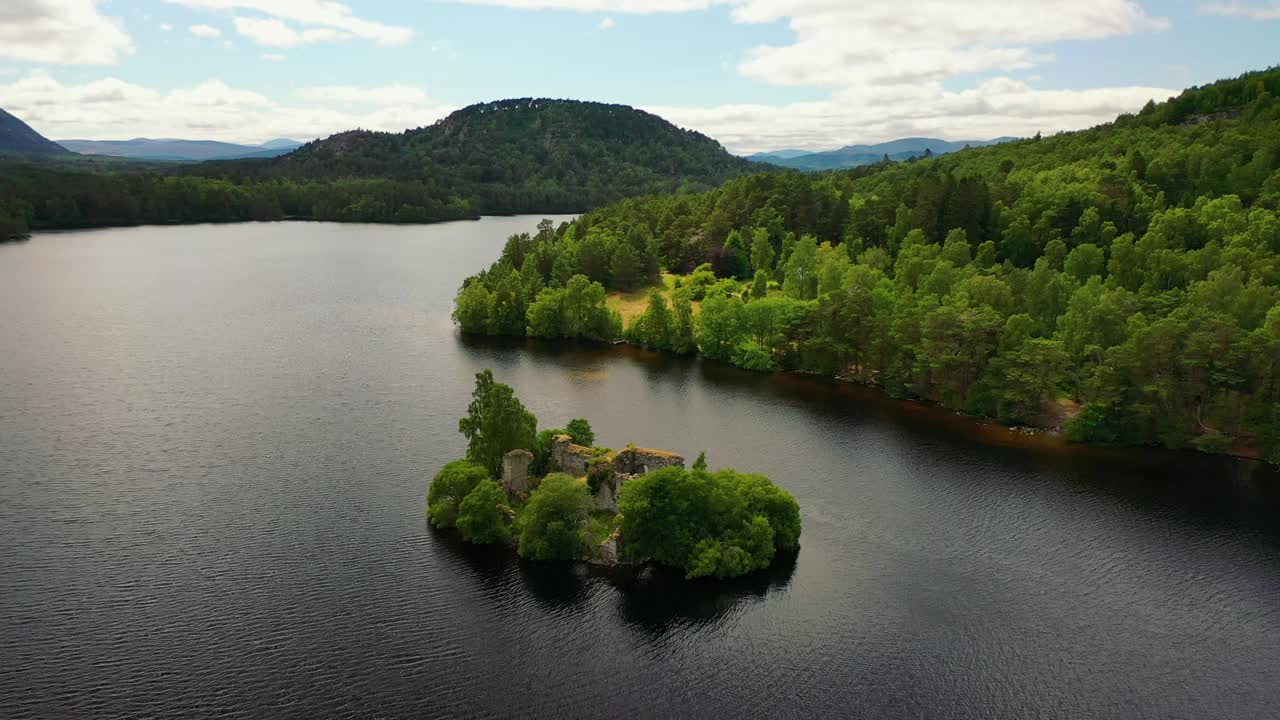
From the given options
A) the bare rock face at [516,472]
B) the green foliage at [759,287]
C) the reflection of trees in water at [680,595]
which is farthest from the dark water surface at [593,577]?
the green foliage at [759,287]

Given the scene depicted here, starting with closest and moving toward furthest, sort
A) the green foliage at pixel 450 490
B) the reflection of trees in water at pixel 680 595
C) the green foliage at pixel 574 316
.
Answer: the reflection of trees in water at pixel 680 595
the green foliage at pixel 450 490
the green foliage at pixel 574 316

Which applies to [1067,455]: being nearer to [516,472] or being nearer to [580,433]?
[580,433]

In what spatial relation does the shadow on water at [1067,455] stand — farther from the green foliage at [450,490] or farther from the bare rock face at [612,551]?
the green foliage at [450,490]

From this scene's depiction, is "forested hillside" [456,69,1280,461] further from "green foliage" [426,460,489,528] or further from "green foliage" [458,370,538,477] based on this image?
"green foliage" [426,460,489,528]

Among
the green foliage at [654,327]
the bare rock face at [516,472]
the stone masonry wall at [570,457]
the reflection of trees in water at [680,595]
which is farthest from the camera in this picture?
the green foliage at [654,327]

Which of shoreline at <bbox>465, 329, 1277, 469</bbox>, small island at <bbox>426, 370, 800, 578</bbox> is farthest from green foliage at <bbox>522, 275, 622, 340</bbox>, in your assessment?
small island at <bbox>426, 370, 800, 578</bbox>

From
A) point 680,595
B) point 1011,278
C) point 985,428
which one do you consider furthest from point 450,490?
point 1011,278
